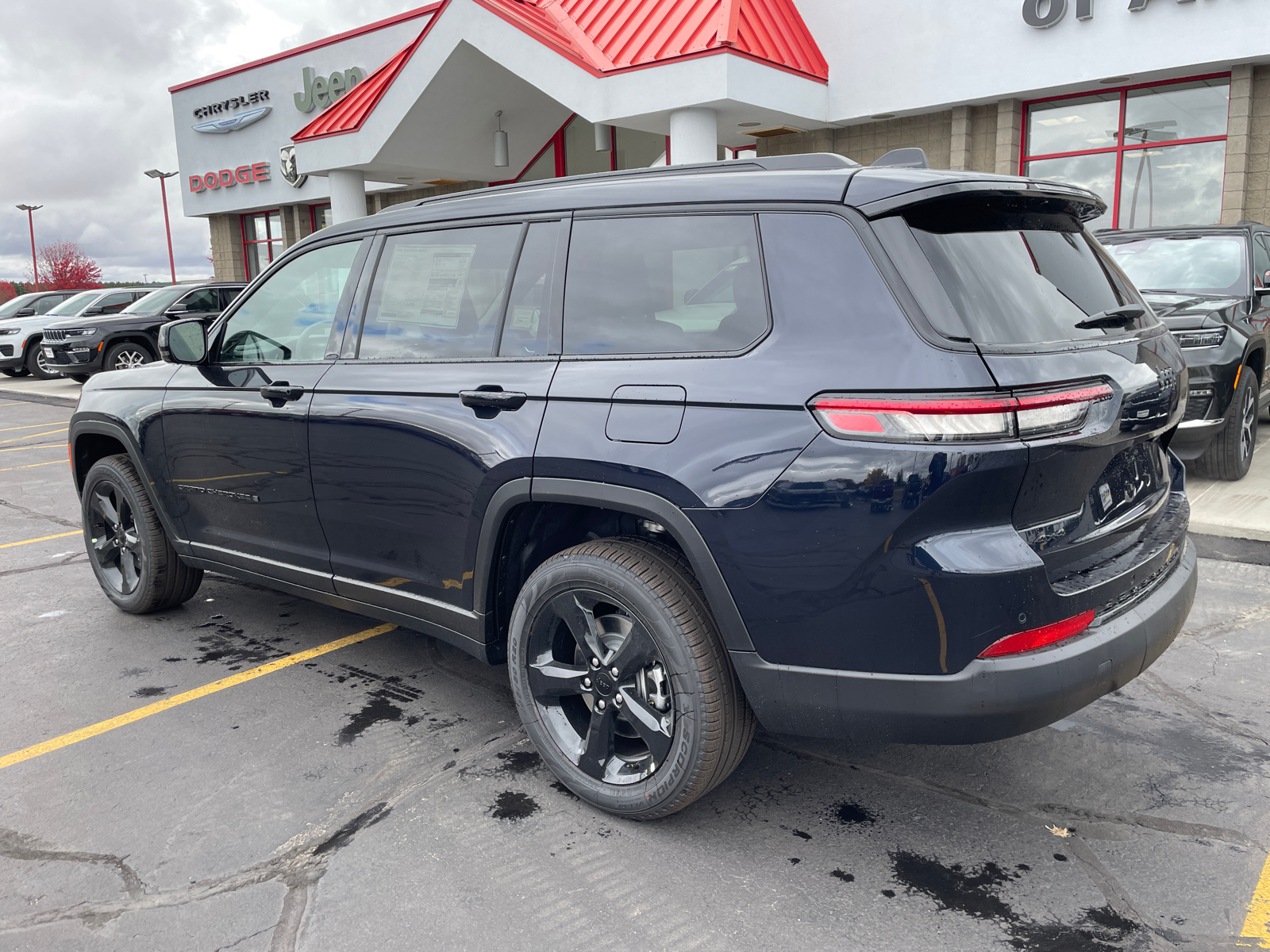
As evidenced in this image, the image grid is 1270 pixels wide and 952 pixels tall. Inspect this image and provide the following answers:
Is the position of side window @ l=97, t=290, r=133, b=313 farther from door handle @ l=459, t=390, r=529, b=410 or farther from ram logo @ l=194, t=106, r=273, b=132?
door handle @ l=459, t=390, r=529, b=410

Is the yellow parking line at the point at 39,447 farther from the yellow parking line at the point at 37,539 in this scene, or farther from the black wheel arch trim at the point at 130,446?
the black wheel arch trim at the point at 130,446

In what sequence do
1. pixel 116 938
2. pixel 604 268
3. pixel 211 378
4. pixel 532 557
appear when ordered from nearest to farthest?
pixel 116 938 < pixel 604 268 < pixel 532 557 < pixel 211 378

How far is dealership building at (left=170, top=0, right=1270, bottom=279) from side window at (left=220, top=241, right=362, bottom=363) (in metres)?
7.99

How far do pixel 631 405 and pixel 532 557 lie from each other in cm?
75

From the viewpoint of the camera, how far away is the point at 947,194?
254 centimetres

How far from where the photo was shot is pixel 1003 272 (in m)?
2.61

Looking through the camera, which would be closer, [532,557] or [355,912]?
[355,912]

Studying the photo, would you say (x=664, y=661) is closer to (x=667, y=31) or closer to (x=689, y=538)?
(x=689, y=538)

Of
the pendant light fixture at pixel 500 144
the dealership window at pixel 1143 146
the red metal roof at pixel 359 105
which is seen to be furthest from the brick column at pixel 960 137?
the red metal roof at pixel 359 105

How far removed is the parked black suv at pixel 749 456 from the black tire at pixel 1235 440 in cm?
447

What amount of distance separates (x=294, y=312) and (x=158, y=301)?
15576 millimetres

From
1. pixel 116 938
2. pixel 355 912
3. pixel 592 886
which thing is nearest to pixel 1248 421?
pixel 592 886

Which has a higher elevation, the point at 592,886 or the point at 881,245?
the point at 881,245

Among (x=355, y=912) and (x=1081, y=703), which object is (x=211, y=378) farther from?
(x=1081, y=703)
